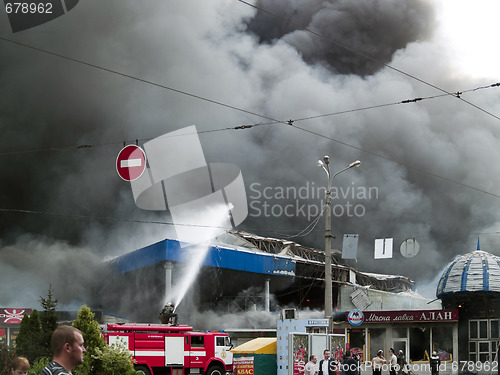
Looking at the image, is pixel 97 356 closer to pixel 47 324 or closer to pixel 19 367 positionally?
pixel 47 324

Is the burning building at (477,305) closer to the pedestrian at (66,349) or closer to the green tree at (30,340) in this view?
the green tree at (30,340)

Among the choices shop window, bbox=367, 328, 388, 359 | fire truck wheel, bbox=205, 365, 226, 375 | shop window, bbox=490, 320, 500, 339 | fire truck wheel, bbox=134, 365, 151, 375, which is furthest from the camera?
shop window, bbox=367, 328, 388, 359

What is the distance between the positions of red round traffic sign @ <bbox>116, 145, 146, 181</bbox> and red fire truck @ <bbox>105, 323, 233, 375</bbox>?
334 inches

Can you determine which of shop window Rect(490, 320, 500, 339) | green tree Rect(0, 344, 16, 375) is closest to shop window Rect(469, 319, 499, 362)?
shop window Rect(490, 320, 500, 339)

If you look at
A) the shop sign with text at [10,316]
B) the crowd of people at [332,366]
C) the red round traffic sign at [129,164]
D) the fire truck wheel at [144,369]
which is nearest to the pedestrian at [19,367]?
the crowd of people at [332,366]

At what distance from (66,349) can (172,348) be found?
87.3 ft

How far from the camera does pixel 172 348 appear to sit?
31094 mm

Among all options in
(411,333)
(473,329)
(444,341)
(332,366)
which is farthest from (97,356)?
(473,329)

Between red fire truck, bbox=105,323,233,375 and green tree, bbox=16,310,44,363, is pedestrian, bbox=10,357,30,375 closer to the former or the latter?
green tree, bbox=16,310,44,363

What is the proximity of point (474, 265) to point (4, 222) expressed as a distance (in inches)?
1515

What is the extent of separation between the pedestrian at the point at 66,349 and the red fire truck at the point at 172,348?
2454 cm

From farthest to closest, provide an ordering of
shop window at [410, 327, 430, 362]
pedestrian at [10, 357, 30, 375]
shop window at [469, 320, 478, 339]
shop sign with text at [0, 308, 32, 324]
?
shop sign with text at [0, 308, 32, 324] → shop window at [410, 327, 430, 362] → shop window at [469, 320, 478, 339] → pedestrian at [10, 357, 30, 375]

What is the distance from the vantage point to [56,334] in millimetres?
Answer: 5246

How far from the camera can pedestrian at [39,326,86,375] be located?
206 inches
